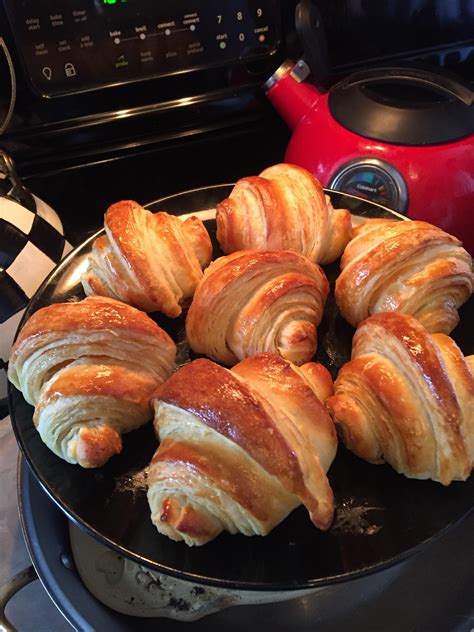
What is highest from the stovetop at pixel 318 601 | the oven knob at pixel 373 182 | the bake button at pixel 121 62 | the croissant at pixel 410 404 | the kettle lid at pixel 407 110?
the bake button at pixel 121 62

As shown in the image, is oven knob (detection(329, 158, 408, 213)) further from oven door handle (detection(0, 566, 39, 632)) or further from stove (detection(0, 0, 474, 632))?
oven door handle (detection(0, 566, 39, 632))

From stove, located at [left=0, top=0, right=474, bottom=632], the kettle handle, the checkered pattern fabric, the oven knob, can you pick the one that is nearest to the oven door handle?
stove, located at [left=0, top=0, right=474, bottom=632]

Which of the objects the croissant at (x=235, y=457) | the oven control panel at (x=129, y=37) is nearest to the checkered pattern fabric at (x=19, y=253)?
the oven control panel at (x=129, y=37)

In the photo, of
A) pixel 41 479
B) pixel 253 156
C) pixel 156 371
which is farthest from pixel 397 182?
pixel 41 479

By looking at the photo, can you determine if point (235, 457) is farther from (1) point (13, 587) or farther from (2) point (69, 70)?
(2) point (69, 70)

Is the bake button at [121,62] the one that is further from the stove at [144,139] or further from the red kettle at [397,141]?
the red kettle at [397,141]

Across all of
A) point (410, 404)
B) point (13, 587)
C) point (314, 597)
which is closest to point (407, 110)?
point (410, 404)

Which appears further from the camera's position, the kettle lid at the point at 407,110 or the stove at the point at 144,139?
the kettle lid at the point at 407,110
